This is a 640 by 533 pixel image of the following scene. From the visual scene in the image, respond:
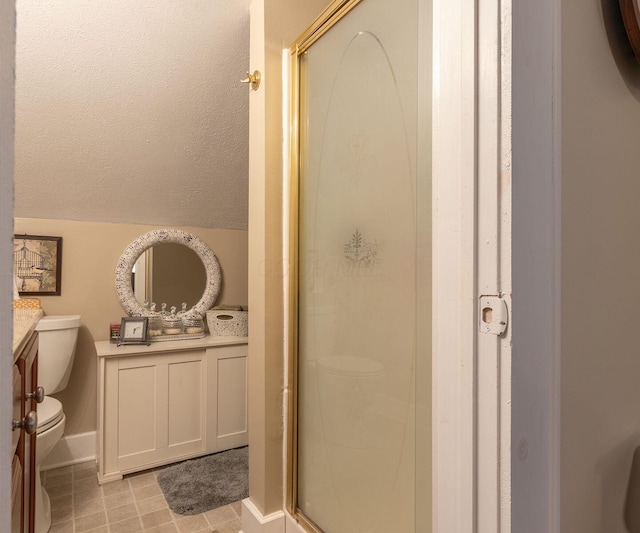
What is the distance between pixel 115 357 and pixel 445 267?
2.06 m

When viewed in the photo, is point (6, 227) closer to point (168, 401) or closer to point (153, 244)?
point (168, 401)

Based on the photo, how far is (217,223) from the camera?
3025mm

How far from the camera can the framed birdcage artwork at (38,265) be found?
Result: 240 cm

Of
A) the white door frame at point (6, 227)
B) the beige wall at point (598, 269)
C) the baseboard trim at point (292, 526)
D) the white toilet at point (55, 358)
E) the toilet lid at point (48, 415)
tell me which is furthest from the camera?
the white toilet at point (55, 358)

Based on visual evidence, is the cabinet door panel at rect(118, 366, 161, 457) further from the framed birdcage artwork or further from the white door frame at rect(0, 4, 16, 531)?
the white door frame at rect(0, 4, 16, 531)

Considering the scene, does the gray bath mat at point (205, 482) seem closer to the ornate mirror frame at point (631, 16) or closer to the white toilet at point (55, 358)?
the white toilet at point (55, 358)

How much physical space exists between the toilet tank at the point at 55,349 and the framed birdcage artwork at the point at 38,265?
0.23 m

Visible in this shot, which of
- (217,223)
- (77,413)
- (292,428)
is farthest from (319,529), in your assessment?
(217,223)

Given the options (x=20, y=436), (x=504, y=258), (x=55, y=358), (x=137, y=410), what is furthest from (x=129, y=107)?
(x=504, y=258)

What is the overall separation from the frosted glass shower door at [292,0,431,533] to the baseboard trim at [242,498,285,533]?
0.36ft

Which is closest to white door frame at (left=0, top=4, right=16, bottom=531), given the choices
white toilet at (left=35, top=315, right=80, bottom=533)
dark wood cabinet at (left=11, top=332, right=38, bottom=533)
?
dark wood cabinet at (left=11, top=332, right=38, bottom=533)

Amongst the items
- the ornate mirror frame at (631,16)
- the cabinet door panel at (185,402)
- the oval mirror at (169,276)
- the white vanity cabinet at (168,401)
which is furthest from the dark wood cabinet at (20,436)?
the oval mirror at (169,276)

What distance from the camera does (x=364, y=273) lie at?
4.24 ft

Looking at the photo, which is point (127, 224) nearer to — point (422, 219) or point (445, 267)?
point (422, 219)
